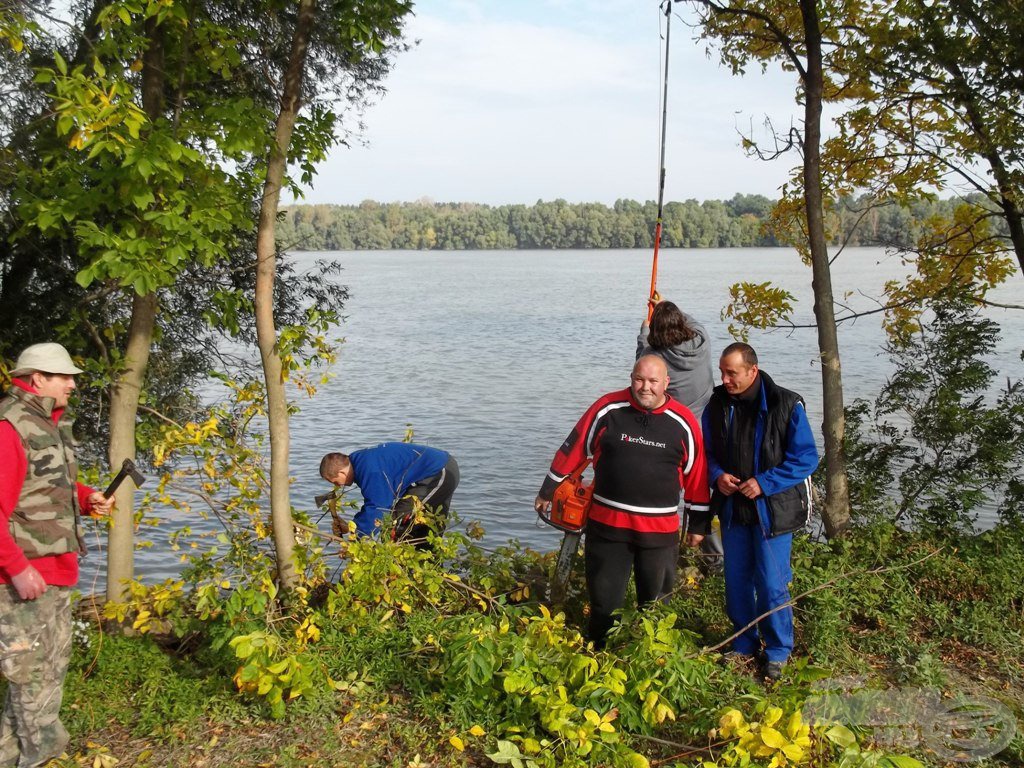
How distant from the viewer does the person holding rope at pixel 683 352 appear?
5539 millimetres

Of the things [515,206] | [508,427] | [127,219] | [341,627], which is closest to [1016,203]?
[341,627]

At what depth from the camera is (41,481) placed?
3.74 meters

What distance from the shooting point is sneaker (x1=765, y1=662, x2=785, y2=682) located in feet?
14.8

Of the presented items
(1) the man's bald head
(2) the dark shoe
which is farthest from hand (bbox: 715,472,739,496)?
(2) the dark shoe

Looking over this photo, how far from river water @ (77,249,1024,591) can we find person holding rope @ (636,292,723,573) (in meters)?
2.04

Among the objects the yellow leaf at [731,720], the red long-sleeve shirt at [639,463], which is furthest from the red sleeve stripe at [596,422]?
the yellow leaf at [731,720]

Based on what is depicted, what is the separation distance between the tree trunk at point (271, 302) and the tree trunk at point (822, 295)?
3.63m

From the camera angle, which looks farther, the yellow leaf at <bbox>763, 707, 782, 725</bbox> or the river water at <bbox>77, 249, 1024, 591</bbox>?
the river water at <bbox>77, 249, 1024, 591</bbox>

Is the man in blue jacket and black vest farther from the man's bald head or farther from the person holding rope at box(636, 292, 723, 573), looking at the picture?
the person holding rope at box(636, 292, 723, 573)

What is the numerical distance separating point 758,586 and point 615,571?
2.54ft

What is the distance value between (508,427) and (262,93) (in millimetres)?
9756

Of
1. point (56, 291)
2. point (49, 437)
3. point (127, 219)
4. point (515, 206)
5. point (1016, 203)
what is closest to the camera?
point (49, 437)

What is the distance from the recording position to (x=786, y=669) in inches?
152

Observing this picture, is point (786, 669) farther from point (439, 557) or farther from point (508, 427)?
point (508, 427)
